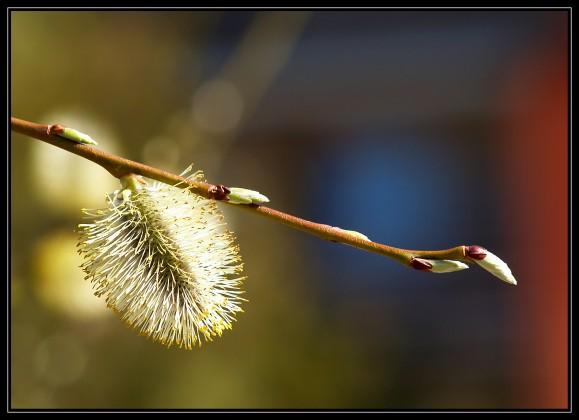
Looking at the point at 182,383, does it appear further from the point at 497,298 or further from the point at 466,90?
the point at 466,90

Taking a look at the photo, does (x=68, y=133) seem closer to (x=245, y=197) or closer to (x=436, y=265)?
(x=245, y=197)

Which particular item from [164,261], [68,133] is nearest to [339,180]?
[164,261]

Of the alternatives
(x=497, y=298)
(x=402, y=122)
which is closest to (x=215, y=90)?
(x=402, y=122)

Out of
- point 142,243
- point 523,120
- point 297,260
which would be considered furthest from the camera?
point 523,120

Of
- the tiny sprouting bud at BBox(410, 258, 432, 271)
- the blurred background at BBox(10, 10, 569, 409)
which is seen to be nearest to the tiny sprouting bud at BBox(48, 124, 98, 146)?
the tiny sprouting bud at BBox(410, 258, 432, 271)

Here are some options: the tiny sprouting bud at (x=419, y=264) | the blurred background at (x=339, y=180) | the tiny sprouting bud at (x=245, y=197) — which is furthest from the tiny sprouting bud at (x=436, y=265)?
the blurred background at (x=339, y=180)

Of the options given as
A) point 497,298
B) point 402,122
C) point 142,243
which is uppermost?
point 402,122

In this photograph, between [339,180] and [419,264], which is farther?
[339,180]

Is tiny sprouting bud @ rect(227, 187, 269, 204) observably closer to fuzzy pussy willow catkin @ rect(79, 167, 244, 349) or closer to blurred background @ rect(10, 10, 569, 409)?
fuzzy pussy willow catkin @ rect(79, 167, 244, 349)
